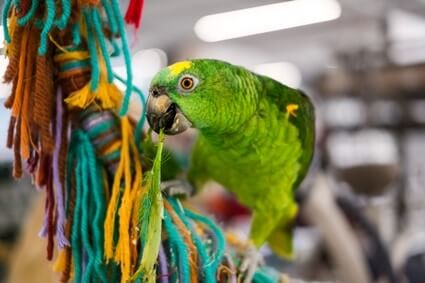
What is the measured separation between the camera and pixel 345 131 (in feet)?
4.63

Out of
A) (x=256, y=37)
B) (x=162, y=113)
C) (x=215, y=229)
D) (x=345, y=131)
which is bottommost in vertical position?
(x=345, y=131)

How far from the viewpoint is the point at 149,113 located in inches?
12.9

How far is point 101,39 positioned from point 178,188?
0.12 metres

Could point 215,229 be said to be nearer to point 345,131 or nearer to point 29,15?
point 29,15

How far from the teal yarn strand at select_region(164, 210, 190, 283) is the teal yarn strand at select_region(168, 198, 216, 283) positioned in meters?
0.01

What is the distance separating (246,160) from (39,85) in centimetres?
17

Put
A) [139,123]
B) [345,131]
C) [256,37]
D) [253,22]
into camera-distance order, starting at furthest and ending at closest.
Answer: [256,37]
[345,131]
[253,22]
[139,123]

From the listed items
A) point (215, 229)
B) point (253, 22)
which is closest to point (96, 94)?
point (215, 229)

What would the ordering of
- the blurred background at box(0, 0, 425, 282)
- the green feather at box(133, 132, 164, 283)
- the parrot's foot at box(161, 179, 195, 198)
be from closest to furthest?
1. the green feather at box(133, 132, 164, 283)
2. the parrot's foot at box(161, 179, 195, 198)
3. the blurred background at box(0, 0, 425, 282)

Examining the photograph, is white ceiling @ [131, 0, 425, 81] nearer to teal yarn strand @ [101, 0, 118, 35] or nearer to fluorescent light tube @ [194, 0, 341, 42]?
fluorescent light tube @ [194, 0, 341, 42]

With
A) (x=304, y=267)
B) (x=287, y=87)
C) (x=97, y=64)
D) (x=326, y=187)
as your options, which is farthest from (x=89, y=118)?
(x=304, y=267)

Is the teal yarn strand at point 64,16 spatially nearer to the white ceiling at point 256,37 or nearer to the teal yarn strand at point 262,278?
the teal yarn strand at point 262,278

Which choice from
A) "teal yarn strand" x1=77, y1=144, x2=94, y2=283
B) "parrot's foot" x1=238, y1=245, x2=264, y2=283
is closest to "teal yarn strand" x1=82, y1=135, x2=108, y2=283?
"teal yarn strand" x1=77, y1=144, x2=94, y2=283

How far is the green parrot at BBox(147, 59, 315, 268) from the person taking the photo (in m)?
0.34
